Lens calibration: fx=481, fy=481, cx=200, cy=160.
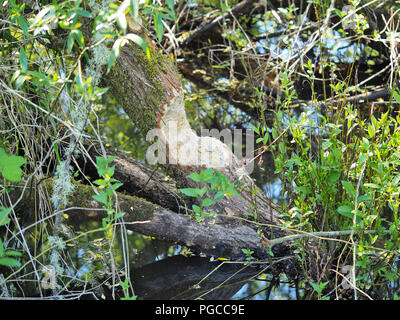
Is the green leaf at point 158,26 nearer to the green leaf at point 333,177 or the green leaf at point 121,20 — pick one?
the green leaf at point 121,20

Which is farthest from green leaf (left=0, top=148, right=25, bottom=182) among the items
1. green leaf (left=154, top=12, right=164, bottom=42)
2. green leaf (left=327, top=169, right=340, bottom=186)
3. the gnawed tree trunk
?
green leaf (left=327, top=169, right=340, bottom=186)

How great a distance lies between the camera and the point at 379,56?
15.4 ft

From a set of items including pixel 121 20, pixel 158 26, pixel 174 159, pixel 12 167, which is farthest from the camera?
pixel 174 159

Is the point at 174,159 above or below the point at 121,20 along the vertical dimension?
below

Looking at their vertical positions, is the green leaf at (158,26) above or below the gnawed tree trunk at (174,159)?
above

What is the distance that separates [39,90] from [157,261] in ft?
3.44

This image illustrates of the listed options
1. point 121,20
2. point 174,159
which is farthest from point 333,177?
point 121,20

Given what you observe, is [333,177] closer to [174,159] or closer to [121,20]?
[174,159]

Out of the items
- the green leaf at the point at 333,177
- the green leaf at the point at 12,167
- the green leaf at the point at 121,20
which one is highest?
the green leaf at the point at 121,20

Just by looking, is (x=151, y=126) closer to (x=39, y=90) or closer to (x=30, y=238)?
(x=39, y=90)

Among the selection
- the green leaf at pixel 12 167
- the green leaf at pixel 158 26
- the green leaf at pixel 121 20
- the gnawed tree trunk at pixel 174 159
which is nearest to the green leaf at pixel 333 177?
the gnawed tree trunk at pixel 174 159

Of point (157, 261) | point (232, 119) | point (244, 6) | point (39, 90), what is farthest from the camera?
point (244, 6)
